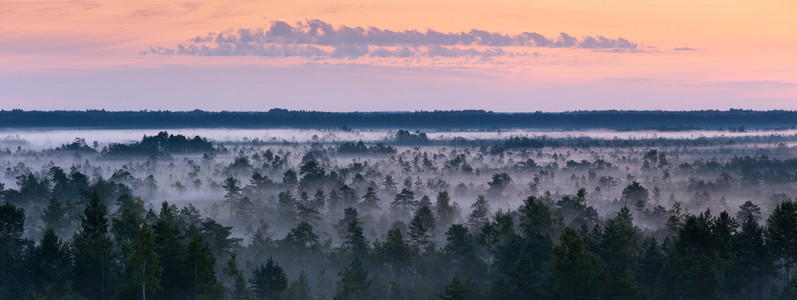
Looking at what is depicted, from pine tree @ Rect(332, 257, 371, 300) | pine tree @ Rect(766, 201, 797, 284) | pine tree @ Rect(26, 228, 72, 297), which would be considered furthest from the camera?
pine tree @ Rect(332, 257, 371, 300)

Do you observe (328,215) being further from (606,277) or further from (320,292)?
(606,277)

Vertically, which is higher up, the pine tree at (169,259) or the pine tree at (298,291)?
the pine tree at (169,259)

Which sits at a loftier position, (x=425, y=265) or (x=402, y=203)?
(x=402, y=203)

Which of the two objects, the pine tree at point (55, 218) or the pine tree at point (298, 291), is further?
the pine tree at point (55, 218)

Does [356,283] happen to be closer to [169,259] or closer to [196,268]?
[196,268]

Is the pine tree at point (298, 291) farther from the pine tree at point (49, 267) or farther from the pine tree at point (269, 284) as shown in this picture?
the pine tree at point (49, 267)

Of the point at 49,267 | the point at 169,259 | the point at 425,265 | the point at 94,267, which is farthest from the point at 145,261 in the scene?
the point at 425,265

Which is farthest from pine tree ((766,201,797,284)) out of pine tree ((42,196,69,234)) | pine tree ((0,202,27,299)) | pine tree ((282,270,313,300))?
pine tree ((42,196,69,234))

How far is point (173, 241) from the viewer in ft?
247

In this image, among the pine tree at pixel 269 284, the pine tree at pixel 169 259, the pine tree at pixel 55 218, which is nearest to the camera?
the pine tree at pixel 169 259

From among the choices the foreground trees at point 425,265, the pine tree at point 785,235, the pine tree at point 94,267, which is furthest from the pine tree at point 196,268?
the pine tree at point 785,235

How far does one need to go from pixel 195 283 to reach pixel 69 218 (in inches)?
2089

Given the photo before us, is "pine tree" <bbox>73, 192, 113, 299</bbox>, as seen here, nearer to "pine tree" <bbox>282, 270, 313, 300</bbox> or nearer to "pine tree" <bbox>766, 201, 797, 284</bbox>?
"pine tree" <bbox>282, 270, 313, 300</bbox>

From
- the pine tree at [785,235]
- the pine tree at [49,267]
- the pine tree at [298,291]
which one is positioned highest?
the pine tree at [785,235]
